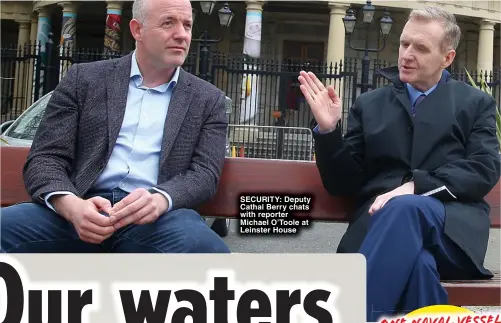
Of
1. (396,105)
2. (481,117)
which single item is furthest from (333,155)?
(481,117)

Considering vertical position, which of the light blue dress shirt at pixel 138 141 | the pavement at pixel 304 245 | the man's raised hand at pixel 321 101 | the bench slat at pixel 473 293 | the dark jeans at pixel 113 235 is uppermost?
the man's raised hand at pixel 321 101

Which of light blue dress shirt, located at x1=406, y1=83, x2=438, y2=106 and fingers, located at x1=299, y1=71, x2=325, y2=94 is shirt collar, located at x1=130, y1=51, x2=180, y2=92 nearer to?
fingers, located at x1=299, y1=71, x2=325, y2=94

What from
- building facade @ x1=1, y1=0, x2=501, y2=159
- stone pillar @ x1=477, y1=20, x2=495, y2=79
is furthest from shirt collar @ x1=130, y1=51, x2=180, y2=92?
stone pillar @ x1=477, y1=20, x2=495, y2=79

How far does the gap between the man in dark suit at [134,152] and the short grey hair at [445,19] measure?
911 millimetres

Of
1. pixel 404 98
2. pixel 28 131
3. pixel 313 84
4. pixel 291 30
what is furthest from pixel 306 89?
pixel 291 30

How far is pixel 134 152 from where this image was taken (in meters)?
2.64

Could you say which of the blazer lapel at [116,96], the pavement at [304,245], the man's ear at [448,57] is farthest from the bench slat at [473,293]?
the pavement at [304,245]

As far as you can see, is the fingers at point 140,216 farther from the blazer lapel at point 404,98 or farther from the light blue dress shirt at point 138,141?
the blazer lapel at point 404,98

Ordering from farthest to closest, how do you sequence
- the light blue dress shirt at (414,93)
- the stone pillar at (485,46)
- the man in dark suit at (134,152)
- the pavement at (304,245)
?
the stone pillar at (485,46)
the pavement at (304,245)
the light blue dress shirt at (414,93)
the man in dark suit at (134,152)

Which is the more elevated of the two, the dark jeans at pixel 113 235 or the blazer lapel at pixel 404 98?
the blazer lapel at pixel 404 98

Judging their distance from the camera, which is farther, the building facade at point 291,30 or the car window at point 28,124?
the building facade at point 291,30

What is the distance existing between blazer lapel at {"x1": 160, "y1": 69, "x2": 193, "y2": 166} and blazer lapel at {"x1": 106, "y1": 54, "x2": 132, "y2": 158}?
0.19 m

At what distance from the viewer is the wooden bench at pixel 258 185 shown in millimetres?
3033

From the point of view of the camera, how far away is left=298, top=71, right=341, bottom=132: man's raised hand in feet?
8.92
